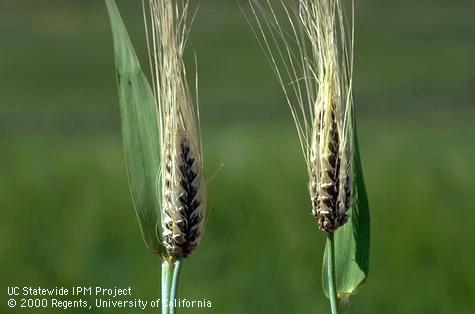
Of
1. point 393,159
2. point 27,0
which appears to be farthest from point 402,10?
point 393,159

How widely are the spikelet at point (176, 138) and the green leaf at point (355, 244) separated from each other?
0.18m

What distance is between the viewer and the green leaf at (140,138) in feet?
4.52

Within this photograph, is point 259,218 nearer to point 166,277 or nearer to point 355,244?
point 355,244

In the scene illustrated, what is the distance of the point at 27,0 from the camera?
53.5 metres

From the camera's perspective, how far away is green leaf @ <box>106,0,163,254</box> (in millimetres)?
1378

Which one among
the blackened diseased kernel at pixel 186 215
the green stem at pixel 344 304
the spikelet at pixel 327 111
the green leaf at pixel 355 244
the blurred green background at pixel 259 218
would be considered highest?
the spikelet at pixel 327 111

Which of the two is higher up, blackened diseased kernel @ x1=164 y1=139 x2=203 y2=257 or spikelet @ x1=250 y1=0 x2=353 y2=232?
spikelet @ x1=250 y1=0 x2=353 y2=232

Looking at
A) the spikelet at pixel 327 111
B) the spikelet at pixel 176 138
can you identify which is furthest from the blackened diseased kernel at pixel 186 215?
the spikelet at pixel 327 111

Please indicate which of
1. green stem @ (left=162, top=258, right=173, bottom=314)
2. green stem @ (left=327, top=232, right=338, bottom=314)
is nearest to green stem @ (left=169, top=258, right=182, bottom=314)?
green stem @ (left=162, top=258, right=173, bottom=314)

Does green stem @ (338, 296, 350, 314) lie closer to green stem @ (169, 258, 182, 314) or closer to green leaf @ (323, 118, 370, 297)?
green leaf @ (323, 118, 370, 297)

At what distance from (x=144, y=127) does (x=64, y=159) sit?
10504 millimetres

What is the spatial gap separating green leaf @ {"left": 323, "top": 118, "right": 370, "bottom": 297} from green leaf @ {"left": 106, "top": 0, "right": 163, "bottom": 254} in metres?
0.21

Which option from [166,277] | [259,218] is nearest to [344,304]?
[166,277]

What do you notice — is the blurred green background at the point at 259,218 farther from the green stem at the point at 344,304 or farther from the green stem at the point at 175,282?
the green stem at the point at 344,304
